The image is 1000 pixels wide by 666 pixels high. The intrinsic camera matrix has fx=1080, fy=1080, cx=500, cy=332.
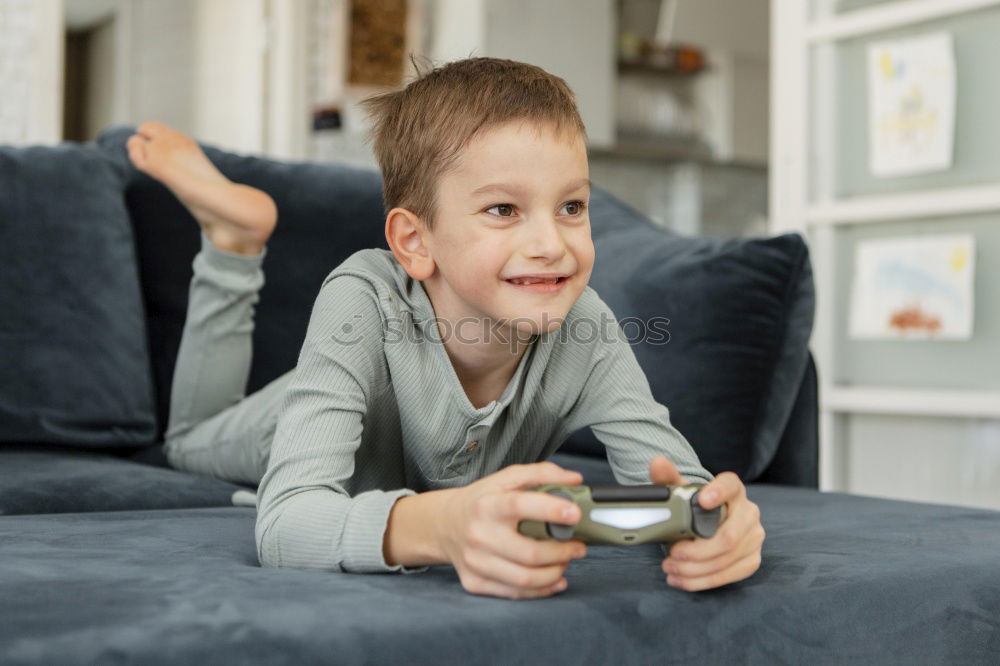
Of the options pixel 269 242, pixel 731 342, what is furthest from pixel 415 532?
pixel 269 242

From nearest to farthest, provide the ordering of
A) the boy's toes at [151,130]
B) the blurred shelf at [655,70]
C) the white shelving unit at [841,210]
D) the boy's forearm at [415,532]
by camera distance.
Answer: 1. the boy's forearm at [415,532]
2. the boy's toes at [151,130]
3. the white shelving unit at [841,210]
4. the blurred shelf at [655,70]

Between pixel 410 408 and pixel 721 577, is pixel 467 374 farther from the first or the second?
pixel 721 577

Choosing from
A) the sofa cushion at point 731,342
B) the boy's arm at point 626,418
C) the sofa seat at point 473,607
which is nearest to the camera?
the sofa seat at point 473,607

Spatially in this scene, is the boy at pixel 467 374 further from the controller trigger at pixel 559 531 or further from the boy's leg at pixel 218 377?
the boy's leg at pixel 218 377

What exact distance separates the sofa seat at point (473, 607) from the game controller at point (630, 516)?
0.05m

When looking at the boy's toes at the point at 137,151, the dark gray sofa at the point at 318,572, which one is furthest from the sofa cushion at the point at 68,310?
the boy's toes at the point at 137,151

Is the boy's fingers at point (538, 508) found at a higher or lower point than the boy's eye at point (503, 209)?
lower

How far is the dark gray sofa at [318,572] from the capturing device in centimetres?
63

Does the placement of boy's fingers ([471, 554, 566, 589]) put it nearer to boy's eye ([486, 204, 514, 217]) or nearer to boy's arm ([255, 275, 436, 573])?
boy's arm ([255, 275, 436, 573])

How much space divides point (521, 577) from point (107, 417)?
947 mm

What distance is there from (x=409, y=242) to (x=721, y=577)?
0.39m

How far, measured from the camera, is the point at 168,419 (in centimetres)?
157

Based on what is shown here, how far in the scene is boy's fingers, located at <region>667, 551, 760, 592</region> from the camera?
72 centimetres

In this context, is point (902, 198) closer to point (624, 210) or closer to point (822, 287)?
point (822, 287)
